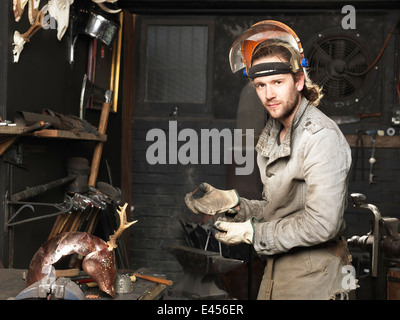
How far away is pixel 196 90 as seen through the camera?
5559 millimetres

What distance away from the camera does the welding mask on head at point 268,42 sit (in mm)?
2086

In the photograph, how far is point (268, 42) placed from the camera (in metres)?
2.14

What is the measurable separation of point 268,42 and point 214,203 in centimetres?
76

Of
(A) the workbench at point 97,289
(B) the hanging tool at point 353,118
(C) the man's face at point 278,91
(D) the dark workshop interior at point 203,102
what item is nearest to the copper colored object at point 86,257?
(A) the workbench at point 97,289

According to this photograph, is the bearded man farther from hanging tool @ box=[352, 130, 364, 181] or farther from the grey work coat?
hanging tool @ box=[352, 130, 364, 181]

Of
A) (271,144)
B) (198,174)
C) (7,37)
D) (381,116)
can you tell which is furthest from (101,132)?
(381,116)

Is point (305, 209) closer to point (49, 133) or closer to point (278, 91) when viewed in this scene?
point (278, 91)

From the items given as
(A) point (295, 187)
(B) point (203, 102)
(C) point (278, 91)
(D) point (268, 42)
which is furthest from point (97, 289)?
(B) point (203, 102)

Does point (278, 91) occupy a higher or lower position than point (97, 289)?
higher

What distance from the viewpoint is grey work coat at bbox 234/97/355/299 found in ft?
6.31

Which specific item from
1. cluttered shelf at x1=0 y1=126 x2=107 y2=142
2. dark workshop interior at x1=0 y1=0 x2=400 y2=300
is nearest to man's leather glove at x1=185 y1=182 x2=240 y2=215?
cluttered shelf at x1=0 y1=126 x2=107 y2=142
